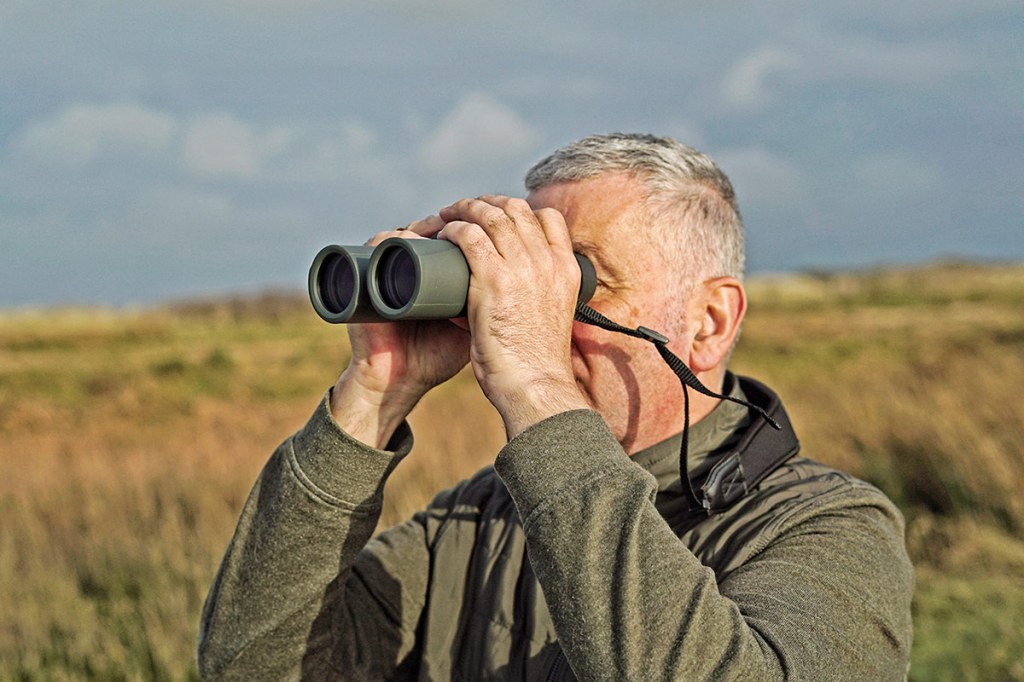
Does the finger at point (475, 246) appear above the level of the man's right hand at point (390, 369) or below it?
above

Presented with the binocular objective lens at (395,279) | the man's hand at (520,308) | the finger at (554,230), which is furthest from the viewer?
the binocular objective lens at (395,279)

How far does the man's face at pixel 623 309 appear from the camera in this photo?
190 centimetres

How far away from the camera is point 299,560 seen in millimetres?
1877

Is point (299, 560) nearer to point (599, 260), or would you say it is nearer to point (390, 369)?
point (390, 369)

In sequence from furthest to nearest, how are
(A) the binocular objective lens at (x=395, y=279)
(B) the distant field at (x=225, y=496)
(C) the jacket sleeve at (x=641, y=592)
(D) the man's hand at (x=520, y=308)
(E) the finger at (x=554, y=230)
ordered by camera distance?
(B) the distant field at (x=225, y=496) < (A) the binocular objective lens at (x=395, y=279) < (E) the finger at (x=554, y=230) < (D) the man's hand at (x=520, y=308) < (C) the jacket sleeve at (x=641, y=592)

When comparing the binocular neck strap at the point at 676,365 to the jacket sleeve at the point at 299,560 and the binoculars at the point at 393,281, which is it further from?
the jacket sleeve at the point at 299,560

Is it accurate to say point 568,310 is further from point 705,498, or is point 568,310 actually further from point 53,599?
point 53,599

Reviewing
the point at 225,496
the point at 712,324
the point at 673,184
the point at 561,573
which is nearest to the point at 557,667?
the point at 561,573

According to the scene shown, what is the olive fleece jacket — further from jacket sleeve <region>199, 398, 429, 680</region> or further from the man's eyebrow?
the man's eyebrow

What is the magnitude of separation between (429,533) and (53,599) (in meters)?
3.97

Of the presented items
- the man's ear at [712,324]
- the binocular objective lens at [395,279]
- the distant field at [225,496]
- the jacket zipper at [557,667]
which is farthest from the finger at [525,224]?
the distant field at [225,496]

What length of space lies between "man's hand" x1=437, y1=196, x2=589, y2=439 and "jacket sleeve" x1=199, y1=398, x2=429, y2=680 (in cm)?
45

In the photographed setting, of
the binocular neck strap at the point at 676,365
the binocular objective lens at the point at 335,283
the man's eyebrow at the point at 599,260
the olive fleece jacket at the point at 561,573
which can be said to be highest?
the binocular objective lens at the point at 335,283

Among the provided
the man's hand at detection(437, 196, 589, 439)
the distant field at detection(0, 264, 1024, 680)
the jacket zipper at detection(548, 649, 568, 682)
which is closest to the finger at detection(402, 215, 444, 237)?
the man's hand at detection(437, 196, 589, 439)
